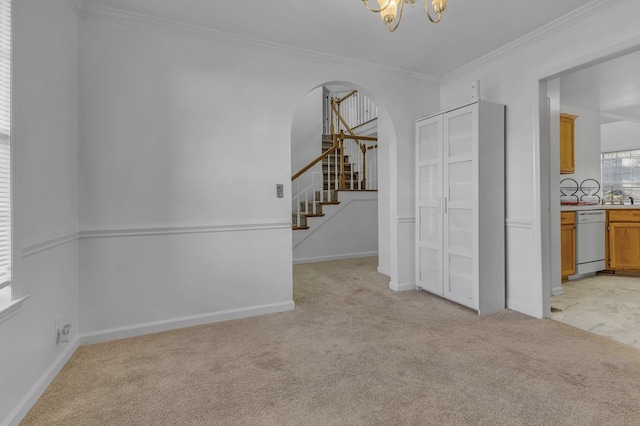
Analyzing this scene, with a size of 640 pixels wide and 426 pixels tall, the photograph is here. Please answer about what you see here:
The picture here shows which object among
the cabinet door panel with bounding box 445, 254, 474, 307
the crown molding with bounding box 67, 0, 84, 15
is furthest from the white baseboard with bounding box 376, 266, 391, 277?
the crown molding with bounding box 67, 0, 84, 15

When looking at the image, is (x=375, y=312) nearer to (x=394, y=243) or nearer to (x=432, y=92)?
(x=394, y=243)

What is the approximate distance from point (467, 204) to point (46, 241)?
318 centimetres

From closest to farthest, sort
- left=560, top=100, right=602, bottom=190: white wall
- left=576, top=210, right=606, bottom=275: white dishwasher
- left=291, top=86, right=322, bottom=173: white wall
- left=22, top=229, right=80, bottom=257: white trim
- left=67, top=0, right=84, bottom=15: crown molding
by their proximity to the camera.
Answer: left=22, top=229, right=80, bottom=257: white trim
left=67, top=0, right=84, bottom=15: crown molding
left=576, top=210, right=606, bottom=275: white dishwasher
left=560, top=100, right=602, bottom=190: white wall
left=291, top=86, right=322, bottom=173: white wall

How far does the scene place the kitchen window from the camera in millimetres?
6555

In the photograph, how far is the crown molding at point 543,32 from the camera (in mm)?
2434

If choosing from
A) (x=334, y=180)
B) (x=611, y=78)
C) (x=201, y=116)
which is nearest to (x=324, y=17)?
(x=201, y=116)

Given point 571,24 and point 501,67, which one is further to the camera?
point 501,67

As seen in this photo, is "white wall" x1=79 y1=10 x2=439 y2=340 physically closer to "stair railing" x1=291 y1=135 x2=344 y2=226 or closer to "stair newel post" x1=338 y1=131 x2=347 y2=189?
"stair railing" x1=291 y1=135 x2=344 y2=226

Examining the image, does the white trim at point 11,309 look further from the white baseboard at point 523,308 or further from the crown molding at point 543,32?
the crown molding at point 543,32

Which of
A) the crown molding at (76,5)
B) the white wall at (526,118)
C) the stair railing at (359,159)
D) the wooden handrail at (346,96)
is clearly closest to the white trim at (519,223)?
the white wall at (526,118)

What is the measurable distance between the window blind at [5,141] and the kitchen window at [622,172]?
348 inches

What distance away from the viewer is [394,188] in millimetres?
3777

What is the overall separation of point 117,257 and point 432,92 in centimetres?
365

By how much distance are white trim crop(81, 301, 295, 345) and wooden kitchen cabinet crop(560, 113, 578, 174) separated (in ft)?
13.4
